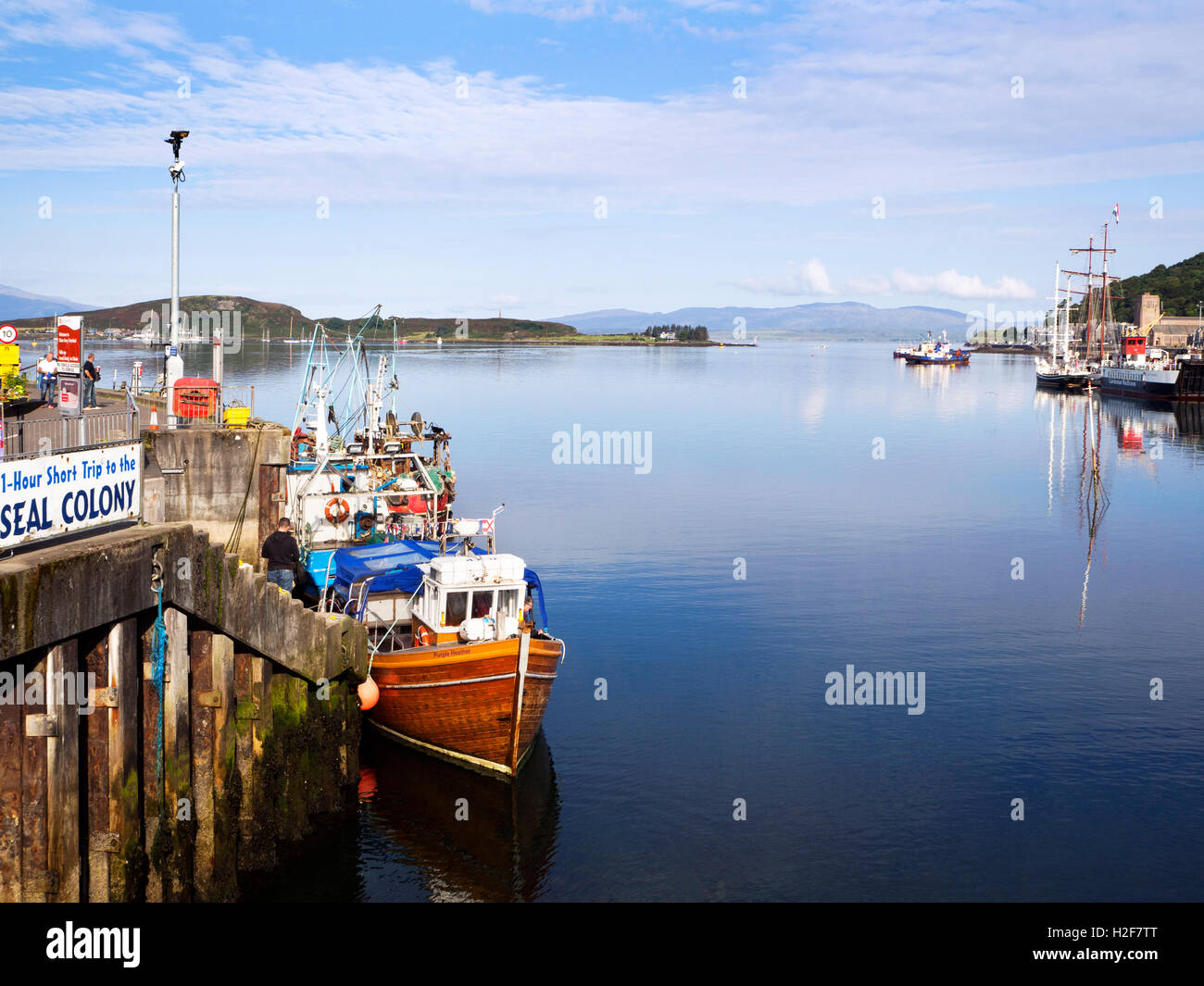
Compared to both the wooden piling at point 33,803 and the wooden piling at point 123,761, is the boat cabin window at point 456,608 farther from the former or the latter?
the wooden piling at point 33,803

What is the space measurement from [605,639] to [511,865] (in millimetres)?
13114

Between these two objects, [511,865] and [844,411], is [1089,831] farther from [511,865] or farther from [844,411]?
[844,411]

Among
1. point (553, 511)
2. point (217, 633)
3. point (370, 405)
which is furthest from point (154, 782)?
point (553, 511)

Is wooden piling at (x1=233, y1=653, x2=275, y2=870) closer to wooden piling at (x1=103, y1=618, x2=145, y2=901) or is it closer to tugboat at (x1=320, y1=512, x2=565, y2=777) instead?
wooden piling at (x1=103, y1=618, x2=145, y2=901)

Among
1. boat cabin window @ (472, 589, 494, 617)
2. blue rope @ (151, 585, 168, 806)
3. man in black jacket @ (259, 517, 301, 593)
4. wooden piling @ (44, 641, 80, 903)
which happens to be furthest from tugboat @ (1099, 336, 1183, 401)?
wooden piling @ (44, 641, 80, 903)

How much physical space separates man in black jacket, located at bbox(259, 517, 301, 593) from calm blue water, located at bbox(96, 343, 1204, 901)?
4.80m

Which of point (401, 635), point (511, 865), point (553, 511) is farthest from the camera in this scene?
point (553, 511)

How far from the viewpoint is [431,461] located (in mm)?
49438

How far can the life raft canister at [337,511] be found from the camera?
3547cm

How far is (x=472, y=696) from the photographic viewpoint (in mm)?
25047

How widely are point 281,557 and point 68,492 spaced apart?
1078 cm

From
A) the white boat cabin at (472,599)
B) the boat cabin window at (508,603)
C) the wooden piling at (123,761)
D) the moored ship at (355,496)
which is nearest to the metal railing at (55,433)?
the wooden piling at (123,761)

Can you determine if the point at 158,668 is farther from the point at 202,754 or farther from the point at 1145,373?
the point at 1145,373

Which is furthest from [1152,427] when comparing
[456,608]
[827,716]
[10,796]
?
[10,796]
